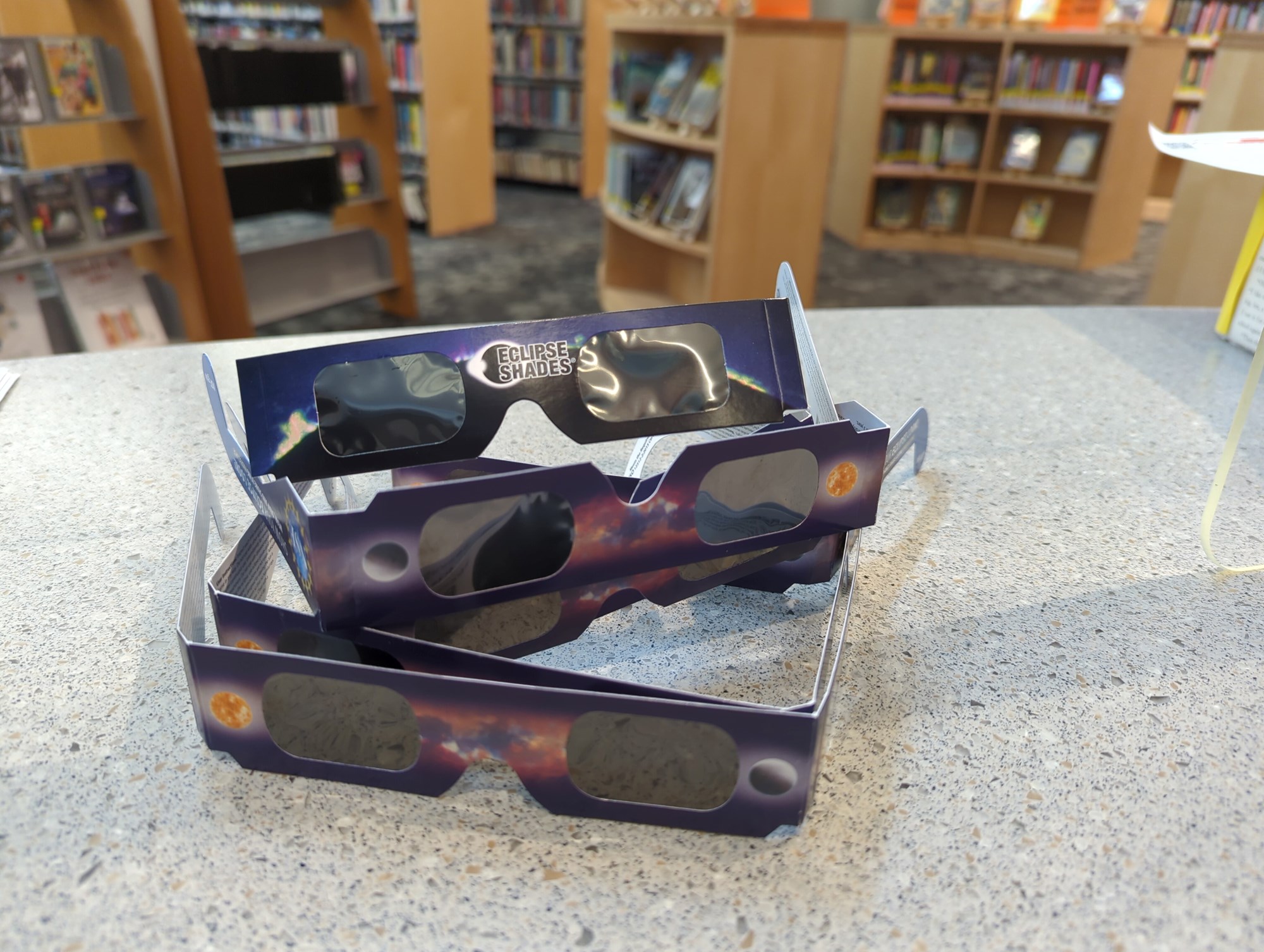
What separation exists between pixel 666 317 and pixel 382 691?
291mm

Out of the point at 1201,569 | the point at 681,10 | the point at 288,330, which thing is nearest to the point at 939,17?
the point at 681,10

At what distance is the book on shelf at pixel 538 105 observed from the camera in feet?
Answer: 20.4

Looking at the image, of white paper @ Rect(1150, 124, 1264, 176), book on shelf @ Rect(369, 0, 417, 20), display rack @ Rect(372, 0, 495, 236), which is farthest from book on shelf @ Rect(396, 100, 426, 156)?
white paper @ Rect(1150, 124, 1264, 176)

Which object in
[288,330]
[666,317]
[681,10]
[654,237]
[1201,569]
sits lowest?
[288,330]

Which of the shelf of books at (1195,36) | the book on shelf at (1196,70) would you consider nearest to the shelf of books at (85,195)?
the shelf of books at (1195,36)

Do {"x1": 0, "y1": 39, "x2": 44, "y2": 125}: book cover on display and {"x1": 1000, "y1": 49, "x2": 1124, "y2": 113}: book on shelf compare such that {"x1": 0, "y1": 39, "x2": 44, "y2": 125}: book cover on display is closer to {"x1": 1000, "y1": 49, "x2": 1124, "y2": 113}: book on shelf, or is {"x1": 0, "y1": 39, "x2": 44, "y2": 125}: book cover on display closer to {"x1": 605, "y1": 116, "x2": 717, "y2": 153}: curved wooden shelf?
{"x1": 605, "y1": 116, "x2": 717, "y2": 153}: curved wooden shelf

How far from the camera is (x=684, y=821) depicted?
405mm

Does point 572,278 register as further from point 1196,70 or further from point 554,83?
point 1196,70

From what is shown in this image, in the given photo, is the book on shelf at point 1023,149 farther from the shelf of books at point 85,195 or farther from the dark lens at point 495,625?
the dark lens at point 495,625

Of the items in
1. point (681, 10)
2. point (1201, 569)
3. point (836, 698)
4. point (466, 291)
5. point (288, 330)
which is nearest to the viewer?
point (836, 698)

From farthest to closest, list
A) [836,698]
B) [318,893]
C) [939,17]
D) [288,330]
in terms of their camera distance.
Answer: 1. [939,17]
2. [288,330]
3. [836,698]
4. [318,893]

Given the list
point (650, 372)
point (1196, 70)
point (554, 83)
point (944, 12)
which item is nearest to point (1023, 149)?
point (944, 12)

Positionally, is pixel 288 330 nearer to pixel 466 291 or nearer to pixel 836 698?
pixel 466 291

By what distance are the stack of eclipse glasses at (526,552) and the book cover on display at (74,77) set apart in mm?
2475
